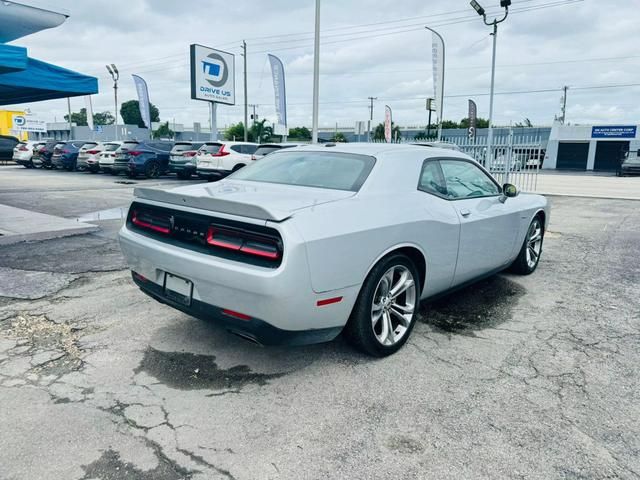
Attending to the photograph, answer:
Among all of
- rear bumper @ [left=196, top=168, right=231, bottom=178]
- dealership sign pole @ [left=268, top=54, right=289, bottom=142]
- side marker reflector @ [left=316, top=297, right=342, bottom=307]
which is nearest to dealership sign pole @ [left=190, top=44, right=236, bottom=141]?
dealership sign pole @ [left=268, top=54, right=289, bottom=142]

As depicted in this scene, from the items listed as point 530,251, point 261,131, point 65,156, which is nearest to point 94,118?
point 261,131

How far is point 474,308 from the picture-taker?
4.51 m

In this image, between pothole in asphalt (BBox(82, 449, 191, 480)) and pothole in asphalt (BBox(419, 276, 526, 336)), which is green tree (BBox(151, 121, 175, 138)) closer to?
pothole in asphalt (BBox(419, 276, 526, 336))

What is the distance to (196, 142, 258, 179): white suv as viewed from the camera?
16797mm

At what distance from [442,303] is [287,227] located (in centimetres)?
249

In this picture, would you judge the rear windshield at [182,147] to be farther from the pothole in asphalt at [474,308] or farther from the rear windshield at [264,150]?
the pothole in asphalt at [474,308]

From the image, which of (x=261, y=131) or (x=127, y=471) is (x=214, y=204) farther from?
(x=261, y=131)

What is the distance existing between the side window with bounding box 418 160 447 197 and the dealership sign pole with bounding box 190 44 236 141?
1924 centimetres

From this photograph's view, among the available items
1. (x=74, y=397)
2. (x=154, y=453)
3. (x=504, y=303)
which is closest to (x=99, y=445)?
(x=154, y=453)

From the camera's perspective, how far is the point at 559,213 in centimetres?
1152

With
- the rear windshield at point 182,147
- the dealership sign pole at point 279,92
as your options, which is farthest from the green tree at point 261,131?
the rear windshield at point 182,147

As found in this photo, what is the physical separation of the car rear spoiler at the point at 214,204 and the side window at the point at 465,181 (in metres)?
1.89

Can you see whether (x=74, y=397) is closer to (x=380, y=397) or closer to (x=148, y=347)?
(x=148, y=347)

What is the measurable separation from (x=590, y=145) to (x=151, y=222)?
161 ft
